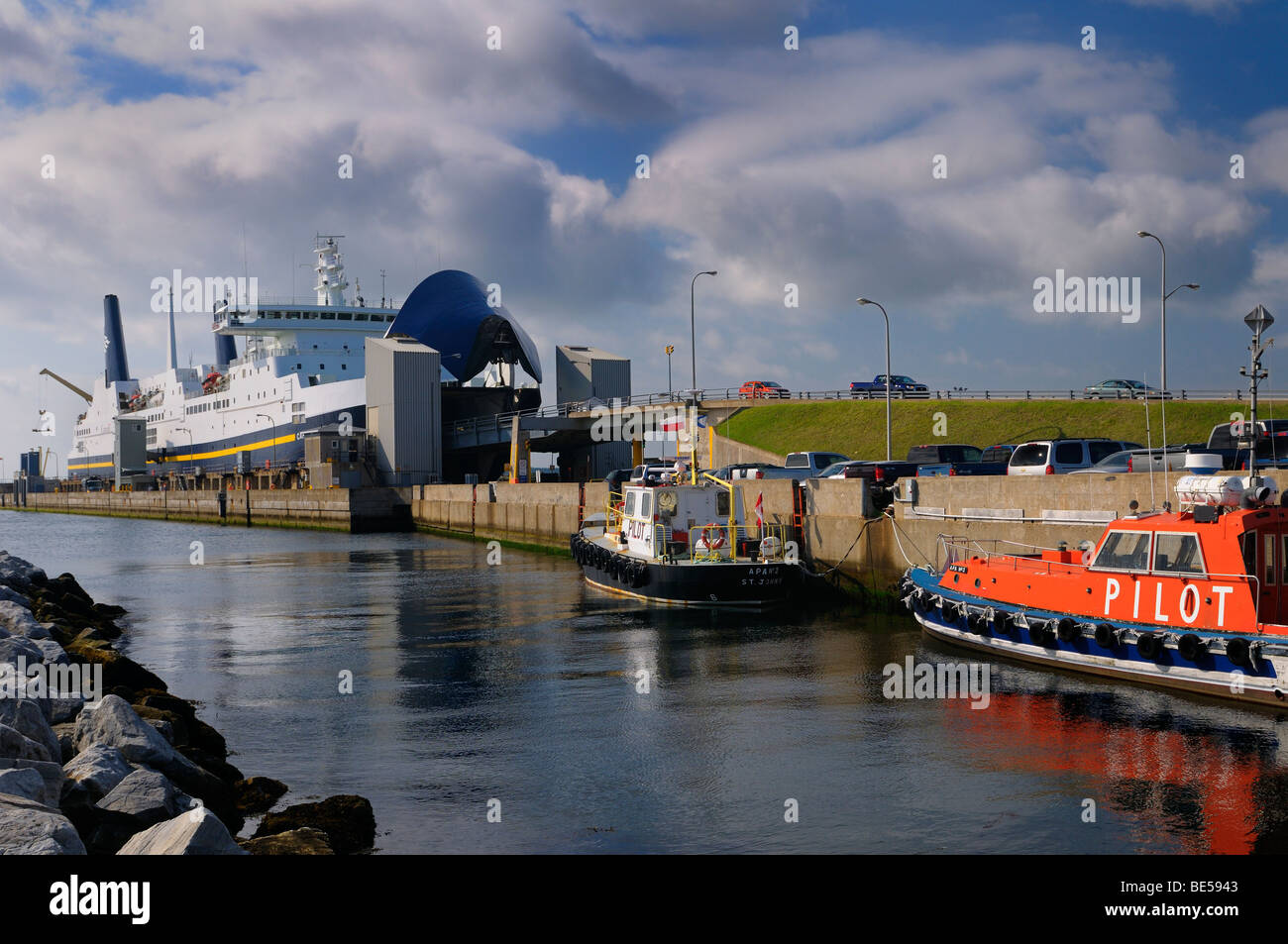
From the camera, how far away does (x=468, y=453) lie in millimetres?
75250

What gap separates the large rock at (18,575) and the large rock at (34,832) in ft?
73.8

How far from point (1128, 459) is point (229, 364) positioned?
276 feet

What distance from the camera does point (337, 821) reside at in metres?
10.7

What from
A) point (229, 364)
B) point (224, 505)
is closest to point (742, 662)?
point (224, 505)

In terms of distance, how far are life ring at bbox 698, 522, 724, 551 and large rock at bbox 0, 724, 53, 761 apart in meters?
18.5

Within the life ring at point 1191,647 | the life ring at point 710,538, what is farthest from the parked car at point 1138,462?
the life ring at point 710,538

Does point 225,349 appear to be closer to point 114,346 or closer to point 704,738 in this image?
point 114,346

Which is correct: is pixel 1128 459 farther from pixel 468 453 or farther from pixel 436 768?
pixel 468 453

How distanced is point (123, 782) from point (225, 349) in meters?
105

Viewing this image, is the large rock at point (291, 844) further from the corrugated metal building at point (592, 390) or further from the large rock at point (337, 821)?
the corrugated metal building at point (592, 390)

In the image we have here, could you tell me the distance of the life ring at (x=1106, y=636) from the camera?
659 inches

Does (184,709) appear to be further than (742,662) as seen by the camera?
No

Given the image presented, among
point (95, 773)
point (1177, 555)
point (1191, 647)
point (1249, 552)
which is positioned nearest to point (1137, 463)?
point (1177, 555)
